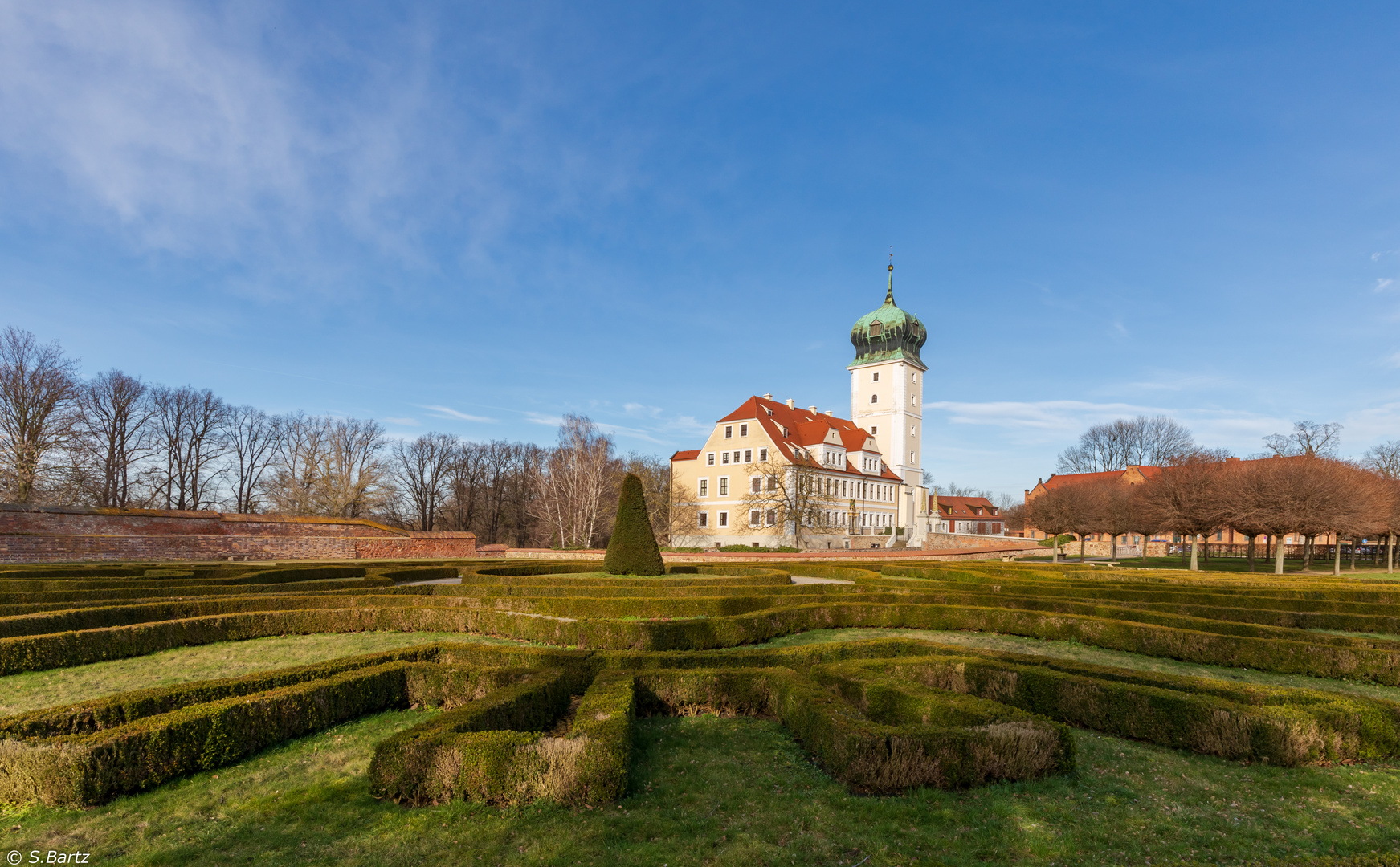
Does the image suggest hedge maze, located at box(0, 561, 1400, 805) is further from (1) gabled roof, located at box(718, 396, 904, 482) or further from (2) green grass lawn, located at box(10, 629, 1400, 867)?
(1) gabled roof, located at box(718, 396, 904, 482)

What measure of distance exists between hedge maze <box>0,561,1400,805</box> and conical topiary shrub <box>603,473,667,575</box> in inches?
233

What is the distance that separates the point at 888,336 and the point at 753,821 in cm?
6790

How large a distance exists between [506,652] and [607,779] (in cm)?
407

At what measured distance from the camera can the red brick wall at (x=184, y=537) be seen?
2602cm

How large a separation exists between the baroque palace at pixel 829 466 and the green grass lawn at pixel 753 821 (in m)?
43.9

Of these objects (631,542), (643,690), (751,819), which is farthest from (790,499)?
(751,819)

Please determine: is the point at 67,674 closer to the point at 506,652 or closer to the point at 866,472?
the point at 506,652

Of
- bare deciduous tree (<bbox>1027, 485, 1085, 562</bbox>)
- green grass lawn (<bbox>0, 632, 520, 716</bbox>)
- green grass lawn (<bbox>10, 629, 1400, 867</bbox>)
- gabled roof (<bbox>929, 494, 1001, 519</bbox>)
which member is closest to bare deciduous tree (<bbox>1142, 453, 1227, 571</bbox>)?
bare deciduous tree (<bbox>1027, 485, 1085, 562</bbox>)

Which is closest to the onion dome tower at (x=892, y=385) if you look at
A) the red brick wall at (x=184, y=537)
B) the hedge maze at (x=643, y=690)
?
the red brick wall at (x=184, y=537)

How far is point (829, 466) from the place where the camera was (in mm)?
60188

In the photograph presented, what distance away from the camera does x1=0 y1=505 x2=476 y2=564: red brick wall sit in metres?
26.0

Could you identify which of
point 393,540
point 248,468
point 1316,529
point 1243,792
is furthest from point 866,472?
point 1243,792

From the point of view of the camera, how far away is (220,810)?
556 cm

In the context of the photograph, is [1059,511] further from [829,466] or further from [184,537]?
[184,537]
